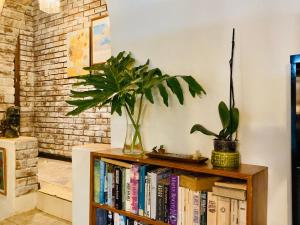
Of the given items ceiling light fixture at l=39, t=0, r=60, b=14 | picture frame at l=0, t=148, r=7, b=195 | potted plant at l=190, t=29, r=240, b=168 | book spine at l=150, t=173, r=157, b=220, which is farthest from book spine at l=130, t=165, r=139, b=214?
ceiling light fixture at l=39, t=0, r=60, b=14

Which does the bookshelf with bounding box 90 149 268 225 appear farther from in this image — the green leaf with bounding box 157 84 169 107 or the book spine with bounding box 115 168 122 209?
the green leaf with bounding box 157 84 169 107

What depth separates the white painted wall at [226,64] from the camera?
125 centimetres

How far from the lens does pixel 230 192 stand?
1.17m

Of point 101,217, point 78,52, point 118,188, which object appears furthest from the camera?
point 78,52

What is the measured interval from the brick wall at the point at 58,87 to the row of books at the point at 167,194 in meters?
1.87

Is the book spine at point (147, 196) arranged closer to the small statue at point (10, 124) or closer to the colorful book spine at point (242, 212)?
the colorful book spine at point (242, 212)

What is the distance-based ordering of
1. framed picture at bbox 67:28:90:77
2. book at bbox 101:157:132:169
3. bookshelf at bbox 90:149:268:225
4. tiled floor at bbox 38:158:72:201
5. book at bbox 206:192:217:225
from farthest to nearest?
framed picture at bbox 67:28:90:77, tiled floor at bbox 38:158:72:201, book at bbox 101:157:132:169, book at bbox 206:192:217:225, bookshelf at bbox 90:149:268:225

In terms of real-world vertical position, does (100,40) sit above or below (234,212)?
above

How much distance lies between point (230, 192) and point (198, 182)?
0.17 m

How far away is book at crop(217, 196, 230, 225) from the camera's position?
1184 millimetres

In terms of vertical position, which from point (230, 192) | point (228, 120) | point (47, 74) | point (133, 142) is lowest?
point (230, 192)

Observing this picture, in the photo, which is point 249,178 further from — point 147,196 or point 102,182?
point 102,182

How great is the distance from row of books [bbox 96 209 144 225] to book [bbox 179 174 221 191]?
0.50 metres

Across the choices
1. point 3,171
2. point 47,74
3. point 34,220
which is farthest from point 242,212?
point 47,74
